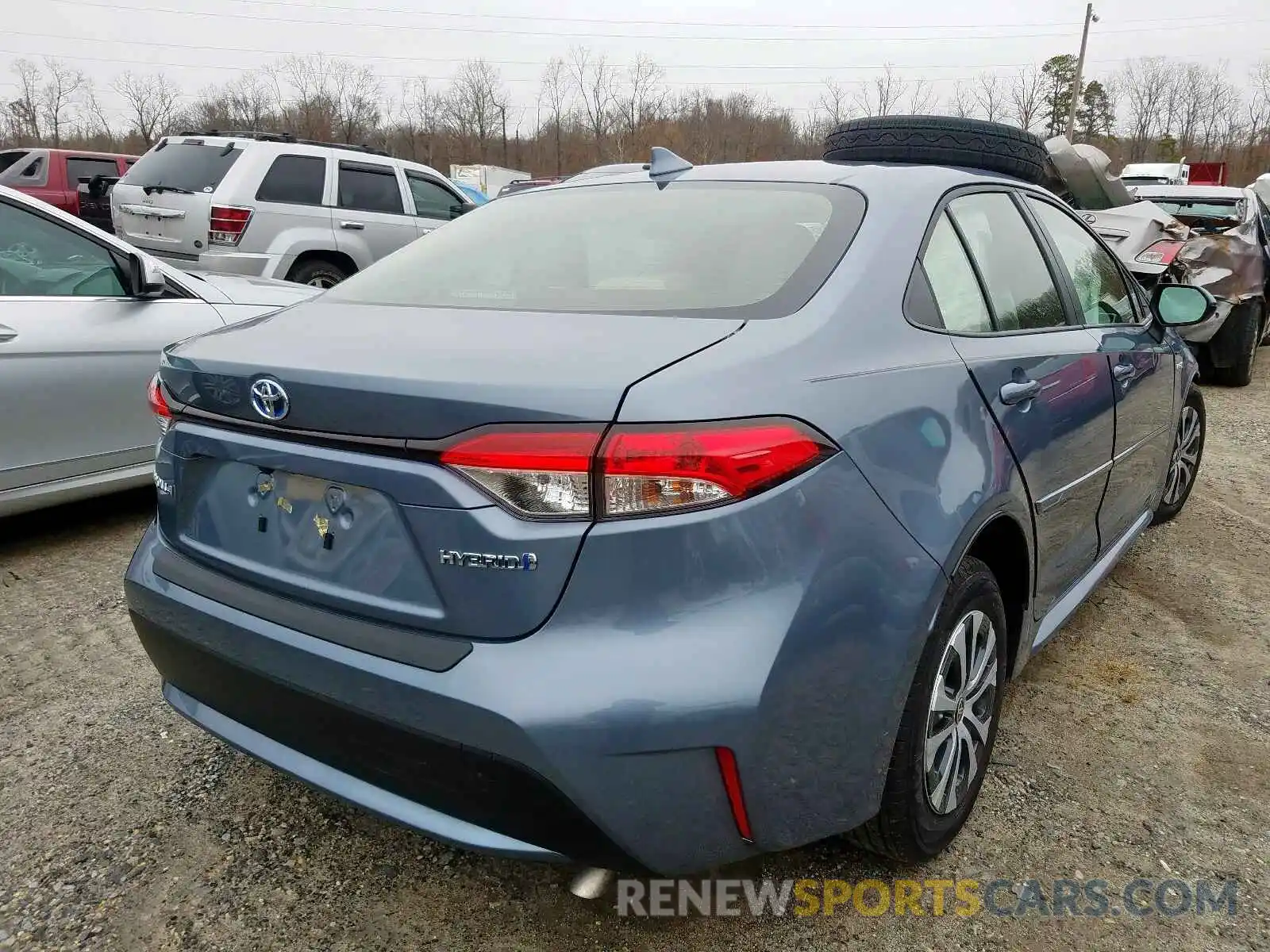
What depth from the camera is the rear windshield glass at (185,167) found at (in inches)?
309

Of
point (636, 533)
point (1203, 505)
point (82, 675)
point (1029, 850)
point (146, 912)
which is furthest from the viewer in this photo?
point (1203, 505)

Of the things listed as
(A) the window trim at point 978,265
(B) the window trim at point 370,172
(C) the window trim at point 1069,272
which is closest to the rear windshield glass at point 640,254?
(A) the window trim at point 978,265

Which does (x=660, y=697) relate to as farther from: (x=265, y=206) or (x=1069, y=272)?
(x=265, y=206)

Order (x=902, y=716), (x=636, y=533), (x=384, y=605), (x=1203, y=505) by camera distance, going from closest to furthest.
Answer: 1. (x=636, y=533)
2. (x=384, y=605)
3. (x=902, y=716)
4. (x=1203, y=505)

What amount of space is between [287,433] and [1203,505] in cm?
496

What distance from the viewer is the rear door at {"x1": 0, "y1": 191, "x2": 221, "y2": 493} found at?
3717 millimetres

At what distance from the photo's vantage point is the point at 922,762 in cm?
192

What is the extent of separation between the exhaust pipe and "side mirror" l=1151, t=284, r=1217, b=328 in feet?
9.77

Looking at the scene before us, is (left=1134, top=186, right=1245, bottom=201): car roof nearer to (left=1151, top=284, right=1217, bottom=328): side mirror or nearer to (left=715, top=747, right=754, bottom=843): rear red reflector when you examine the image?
(left=1151, top=284, right=1217, bottom=328): side mirror

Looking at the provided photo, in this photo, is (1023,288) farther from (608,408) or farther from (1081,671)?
(608,408)

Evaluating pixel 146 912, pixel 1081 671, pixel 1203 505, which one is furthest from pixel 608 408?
pixel 1203 505

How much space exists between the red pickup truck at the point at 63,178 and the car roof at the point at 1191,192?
514 inches

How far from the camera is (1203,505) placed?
5.00 m

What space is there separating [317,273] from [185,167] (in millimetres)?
1382
